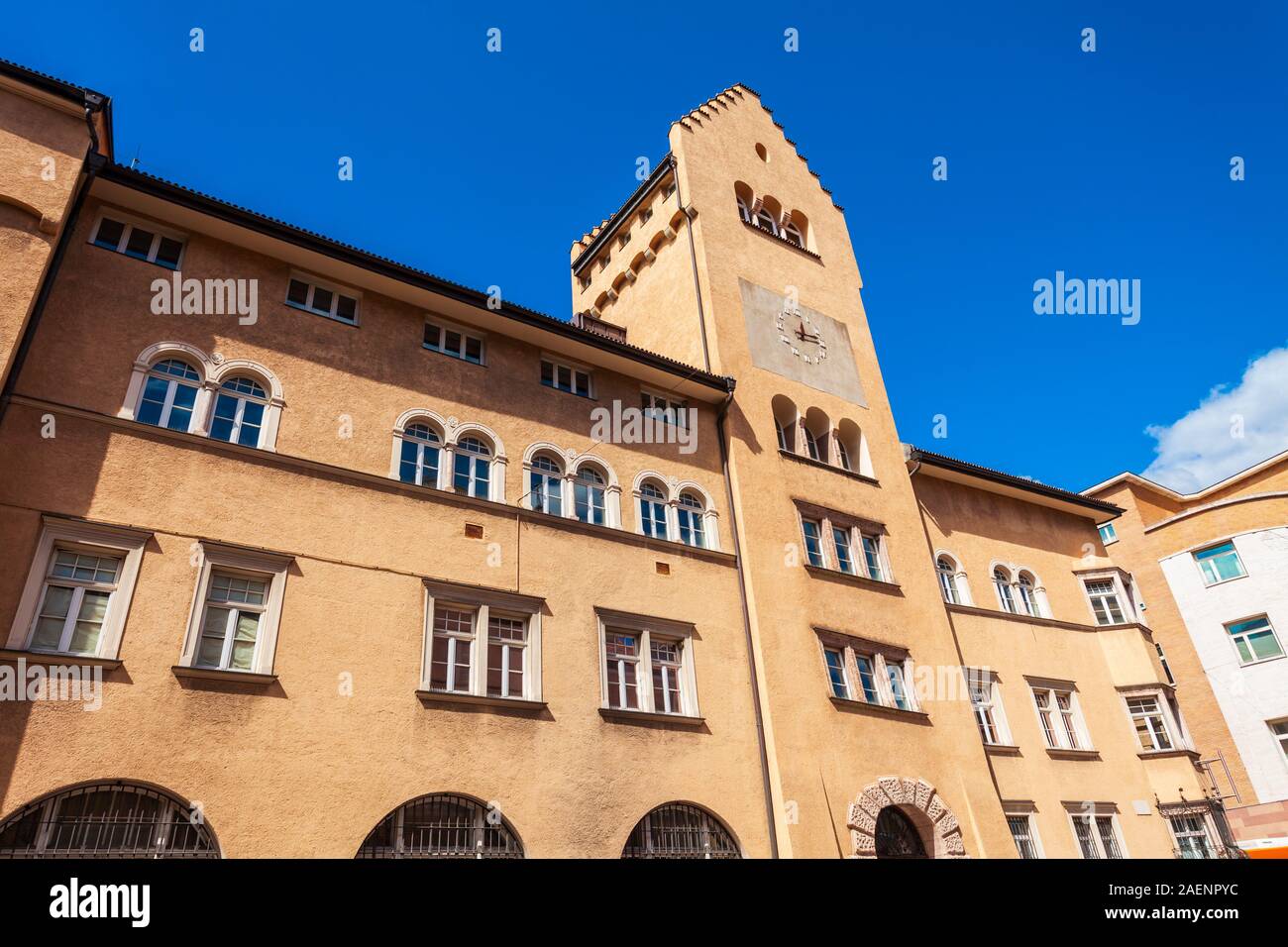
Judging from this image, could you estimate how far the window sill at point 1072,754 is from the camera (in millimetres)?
21516

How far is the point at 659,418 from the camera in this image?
19562mm

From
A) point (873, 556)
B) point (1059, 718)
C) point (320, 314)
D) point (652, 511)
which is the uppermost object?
point (320, 314)

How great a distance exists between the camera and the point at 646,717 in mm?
15031

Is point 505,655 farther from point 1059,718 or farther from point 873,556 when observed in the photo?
point 1059,718

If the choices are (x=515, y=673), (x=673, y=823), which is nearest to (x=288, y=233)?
(x=515, y=673)

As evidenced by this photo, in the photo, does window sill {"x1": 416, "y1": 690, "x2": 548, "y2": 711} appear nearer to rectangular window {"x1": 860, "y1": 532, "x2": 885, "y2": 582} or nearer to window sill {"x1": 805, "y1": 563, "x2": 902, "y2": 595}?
window sill {"x1": 805, "y1": 563, "x2": 902, "y2": 595}

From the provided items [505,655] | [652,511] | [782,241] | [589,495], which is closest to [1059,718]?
[652,511]

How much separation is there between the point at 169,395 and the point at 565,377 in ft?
25.6

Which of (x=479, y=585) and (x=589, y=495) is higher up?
(x=589, y=495)

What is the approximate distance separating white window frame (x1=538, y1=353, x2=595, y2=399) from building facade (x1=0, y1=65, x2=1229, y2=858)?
0.32 feet

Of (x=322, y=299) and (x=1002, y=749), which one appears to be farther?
(x=1002, y=749)

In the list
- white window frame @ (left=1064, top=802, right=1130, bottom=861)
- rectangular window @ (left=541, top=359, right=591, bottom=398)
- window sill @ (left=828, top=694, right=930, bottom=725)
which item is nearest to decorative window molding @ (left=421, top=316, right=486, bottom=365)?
rectangular window @ (left=541, top=359, right=591, bottom=398)

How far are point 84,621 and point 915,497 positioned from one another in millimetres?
19296
